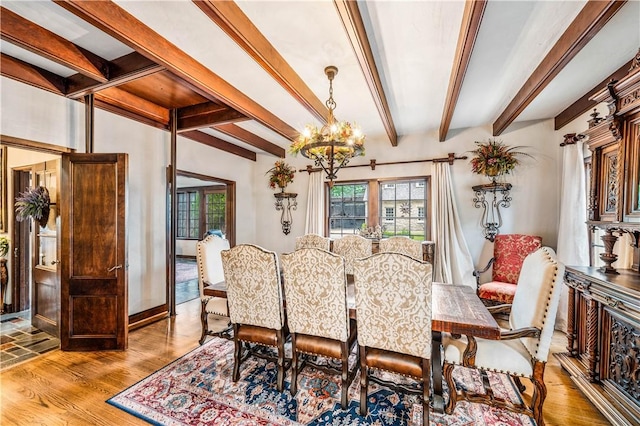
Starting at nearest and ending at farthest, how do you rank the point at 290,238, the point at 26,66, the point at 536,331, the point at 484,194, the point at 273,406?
the point at 536,331 < the point at 273,406 < the point at 26,66 < the point at 484,194 < the point at 290,238

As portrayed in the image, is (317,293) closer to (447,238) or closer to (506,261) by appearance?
(447,238)

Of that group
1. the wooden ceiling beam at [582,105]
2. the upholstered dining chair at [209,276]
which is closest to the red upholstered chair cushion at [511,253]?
the wooden ceiling beam at [582,105]

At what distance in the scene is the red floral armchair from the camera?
3441 mm

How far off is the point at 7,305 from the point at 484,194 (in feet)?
22.7

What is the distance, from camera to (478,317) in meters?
1.83

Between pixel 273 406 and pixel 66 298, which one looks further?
pixel 66 298

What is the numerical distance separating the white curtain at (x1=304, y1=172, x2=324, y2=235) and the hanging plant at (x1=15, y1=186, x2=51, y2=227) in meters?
3.54

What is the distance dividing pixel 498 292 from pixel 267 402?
2896 mm

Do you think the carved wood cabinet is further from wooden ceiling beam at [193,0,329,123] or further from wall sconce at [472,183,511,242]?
wooden ceiling beam at [193,0,329,123]

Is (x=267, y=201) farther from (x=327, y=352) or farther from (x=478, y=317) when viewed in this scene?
(x=478, y=317)

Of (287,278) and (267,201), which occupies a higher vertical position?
(267,201)

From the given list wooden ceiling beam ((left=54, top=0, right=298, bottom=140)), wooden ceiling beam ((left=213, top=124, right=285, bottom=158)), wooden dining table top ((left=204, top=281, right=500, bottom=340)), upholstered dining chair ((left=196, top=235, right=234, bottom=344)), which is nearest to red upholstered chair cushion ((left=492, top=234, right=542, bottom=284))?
wooden dining table top ((left=204, top=281, right=500, bottom=340))

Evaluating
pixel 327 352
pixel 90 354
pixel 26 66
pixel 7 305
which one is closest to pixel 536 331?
pixel 327 352

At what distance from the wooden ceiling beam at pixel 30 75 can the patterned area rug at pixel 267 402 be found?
9.60ft
